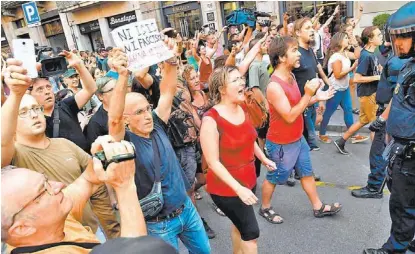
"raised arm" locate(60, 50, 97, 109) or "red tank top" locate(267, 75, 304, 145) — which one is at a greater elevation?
"raised arm" locate(60, 50, 97, 109)

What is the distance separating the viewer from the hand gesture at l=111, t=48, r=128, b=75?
1898 millimetres

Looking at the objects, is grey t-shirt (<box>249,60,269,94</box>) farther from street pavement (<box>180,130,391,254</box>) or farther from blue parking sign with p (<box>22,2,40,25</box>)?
blue parking sign with p (<box>22,2,40,25</box>)

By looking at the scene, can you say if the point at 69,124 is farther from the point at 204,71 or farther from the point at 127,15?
the point at 127,15

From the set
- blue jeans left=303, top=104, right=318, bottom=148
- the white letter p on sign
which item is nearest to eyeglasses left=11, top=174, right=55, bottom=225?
blue jeans left=303, top=104, right=318, bottom=148

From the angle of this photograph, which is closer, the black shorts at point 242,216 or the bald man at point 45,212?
the bald man at point 45,212

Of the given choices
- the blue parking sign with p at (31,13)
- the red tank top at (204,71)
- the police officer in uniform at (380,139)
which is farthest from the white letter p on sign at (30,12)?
the police officer in uniform at (380,139)

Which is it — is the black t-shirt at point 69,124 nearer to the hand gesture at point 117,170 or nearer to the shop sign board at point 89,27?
the hand gesture at point 117,170

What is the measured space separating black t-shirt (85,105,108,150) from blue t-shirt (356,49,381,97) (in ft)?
11.0

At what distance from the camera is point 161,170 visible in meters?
2.20

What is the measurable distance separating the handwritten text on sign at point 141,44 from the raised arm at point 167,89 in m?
0.18

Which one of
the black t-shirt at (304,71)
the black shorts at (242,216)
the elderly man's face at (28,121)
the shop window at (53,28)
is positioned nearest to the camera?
the elderly man's face at (28,121)

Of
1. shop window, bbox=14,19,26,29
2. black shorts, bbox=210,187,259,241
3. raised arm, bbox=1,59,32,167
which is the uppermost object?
shop window, bbox=14,19,26,29

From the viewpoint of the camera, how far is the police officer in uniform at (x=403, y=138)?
7.76ft

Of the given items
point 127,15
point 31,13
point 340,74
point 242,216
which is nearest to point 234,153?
point 242,216
